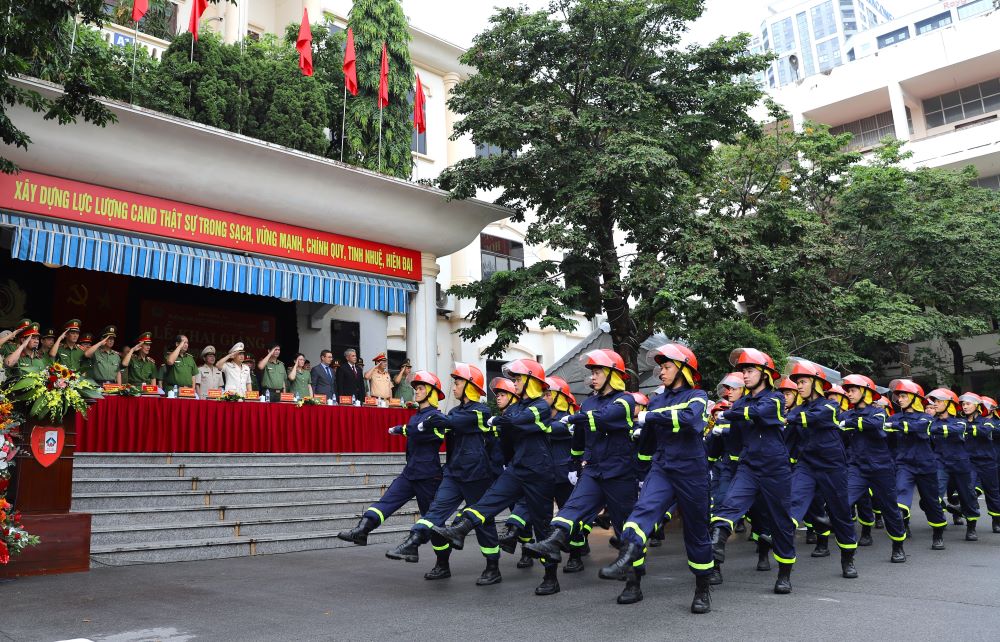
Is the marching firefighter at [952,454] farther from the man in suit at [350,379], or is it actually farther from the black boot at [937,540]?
the man in suit at [350,379]

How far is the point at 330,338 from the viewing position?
18.9m

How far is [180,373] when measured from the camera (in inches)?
522

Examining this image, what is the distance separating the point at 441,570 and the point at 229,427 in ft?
19.1

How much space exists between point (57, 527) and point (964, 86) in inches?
1438

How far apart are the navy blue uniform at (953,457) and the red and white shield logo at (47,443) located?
395 inches

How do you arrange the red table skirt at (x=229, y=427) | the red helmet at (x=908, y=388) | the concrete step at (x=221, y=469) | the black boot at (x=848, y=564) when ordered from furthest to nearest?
the red table skirt at (x=229, y=427)
the concrete step at (x=221, y=469)
the red helmet at (x=908, y=388)
the black boot at (x=848, y=564)

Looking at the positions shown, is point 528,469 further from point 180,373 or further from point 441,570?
point 180,373

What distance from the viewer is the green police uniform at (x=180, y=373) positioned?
1318 centimetres

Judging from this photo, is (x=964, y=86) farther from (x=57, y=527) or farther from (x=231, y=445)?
(x=57, y=527)

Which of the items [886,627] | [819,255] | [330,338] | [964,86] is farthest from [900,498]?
[964,86]

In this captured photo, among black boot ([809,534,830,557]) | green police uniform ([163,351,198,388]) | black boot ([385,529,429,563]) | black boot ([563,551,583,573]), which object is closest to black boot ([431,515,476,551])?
black boot ([385,529,429,563])

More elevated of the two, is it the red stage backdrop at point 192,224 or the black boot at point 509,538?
the red stage backdrop at point 192,224

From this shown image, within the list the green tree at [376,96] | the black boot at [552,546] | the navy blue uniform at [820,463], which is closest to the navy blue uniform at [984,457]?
the navy blue uniform at [820,463]

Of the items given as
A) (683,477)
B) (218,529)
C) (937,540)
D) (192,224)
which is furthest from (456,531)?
(192,224)
